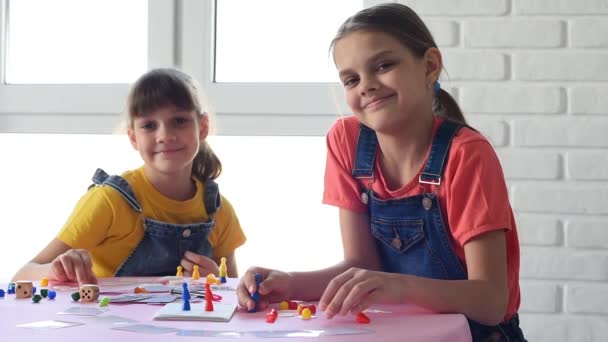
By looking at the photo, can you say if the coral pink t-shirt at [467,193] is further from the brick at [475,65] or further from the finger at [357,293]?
the brick at [475,65]

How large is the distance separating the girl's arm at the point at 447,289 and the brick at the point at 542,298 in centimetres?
87

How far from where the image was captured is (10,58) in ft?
8.74

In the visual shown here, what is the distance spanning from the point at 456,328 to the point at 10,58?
6.92 feet

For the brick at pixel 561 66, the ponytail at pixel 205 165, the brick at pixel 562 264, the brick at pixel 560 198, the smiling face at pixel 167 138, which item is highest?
the brick at pixel 561 66

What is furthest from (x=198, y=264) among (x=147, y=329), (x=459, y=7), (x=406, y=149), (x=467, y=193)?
(x=459, y=7)

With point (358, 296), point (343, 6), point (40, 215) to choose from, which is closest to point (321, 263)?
point (343, 6)

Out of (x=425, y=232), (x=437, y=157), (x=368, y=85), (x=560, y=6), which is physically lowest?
(x=425, y=232)

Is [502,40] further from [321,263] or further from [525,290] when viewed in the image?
[321,263]

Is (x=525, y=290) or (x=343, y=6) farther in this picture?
(x=343, y=6)

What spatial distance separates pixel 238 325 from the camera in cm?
103

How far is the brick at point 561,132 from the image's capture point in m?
2.13

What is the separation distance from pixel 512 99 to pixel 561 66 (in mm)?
159

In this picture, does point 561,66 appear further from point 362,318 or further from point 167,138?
point 362,318

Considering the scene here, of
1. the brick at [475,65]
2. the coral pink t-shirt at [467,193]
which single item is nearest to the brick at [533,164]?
the brick at [475,65]
